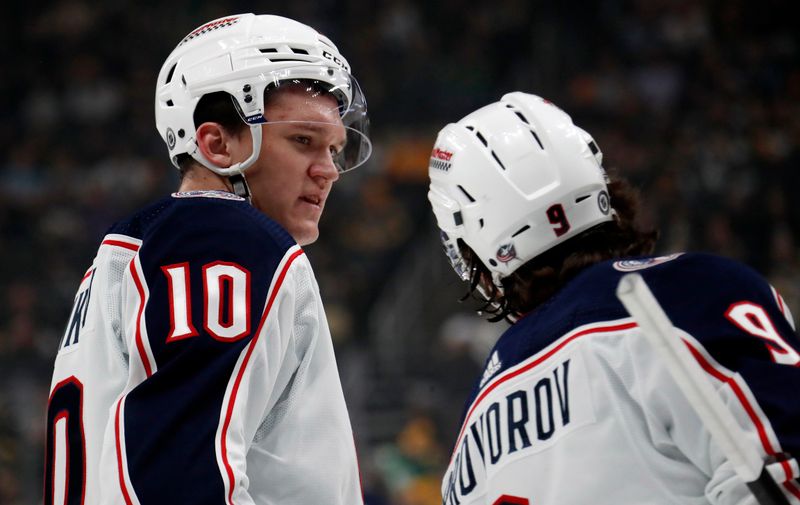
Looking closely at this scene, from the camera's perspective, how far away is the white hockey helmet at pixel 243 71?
2.16 meters

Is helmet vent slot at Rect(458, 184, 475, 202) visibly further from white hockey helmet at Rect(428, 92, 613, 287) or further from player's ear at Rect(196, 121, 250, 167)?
player's ear at Rect(196, 121, 250, 167)

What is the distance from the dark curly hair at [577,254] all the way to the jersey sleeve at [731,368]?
0.94 feet

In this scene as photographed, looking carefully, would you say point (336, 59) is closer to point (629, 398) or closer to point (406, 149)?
point (629, 398)

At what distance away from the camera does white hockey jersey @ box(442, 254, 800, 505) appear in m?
1.47

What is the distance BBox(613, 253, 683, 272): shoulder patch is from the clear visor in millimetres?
764

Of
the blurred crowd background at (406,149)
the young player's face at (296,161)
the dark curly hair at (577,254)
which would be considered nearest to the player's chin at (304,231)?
the young player's face at (296,161)

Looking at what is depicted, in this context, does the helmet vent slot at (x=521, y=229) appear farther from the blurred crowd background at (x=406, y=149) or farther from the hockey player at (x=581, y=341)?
the blurred crowd background at (x=406, y=149)

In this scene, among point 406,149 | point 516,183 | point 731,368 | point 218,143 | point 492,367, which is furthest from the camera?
point 406,149

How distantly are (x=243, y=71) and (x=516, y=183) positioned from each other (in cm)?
61

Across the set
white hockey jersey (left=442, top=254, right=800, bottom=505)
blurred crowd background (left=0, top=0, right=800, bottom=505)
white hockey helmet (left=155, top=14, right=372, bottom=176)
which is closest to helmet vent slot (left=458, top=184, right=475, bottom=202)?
white hockey jersey (left=442, top=254, right=800, bottom=505)

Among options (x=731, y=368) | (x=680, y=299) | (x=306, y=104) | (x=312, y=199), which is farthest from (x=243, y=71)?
(x=731, y=368)

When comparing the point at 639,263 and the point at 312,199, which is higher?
the point at 312,199

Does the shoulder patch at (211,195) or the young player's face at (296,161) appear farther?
the young player's face at (296,161)

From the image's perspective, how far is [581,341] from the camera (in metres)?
1.66
